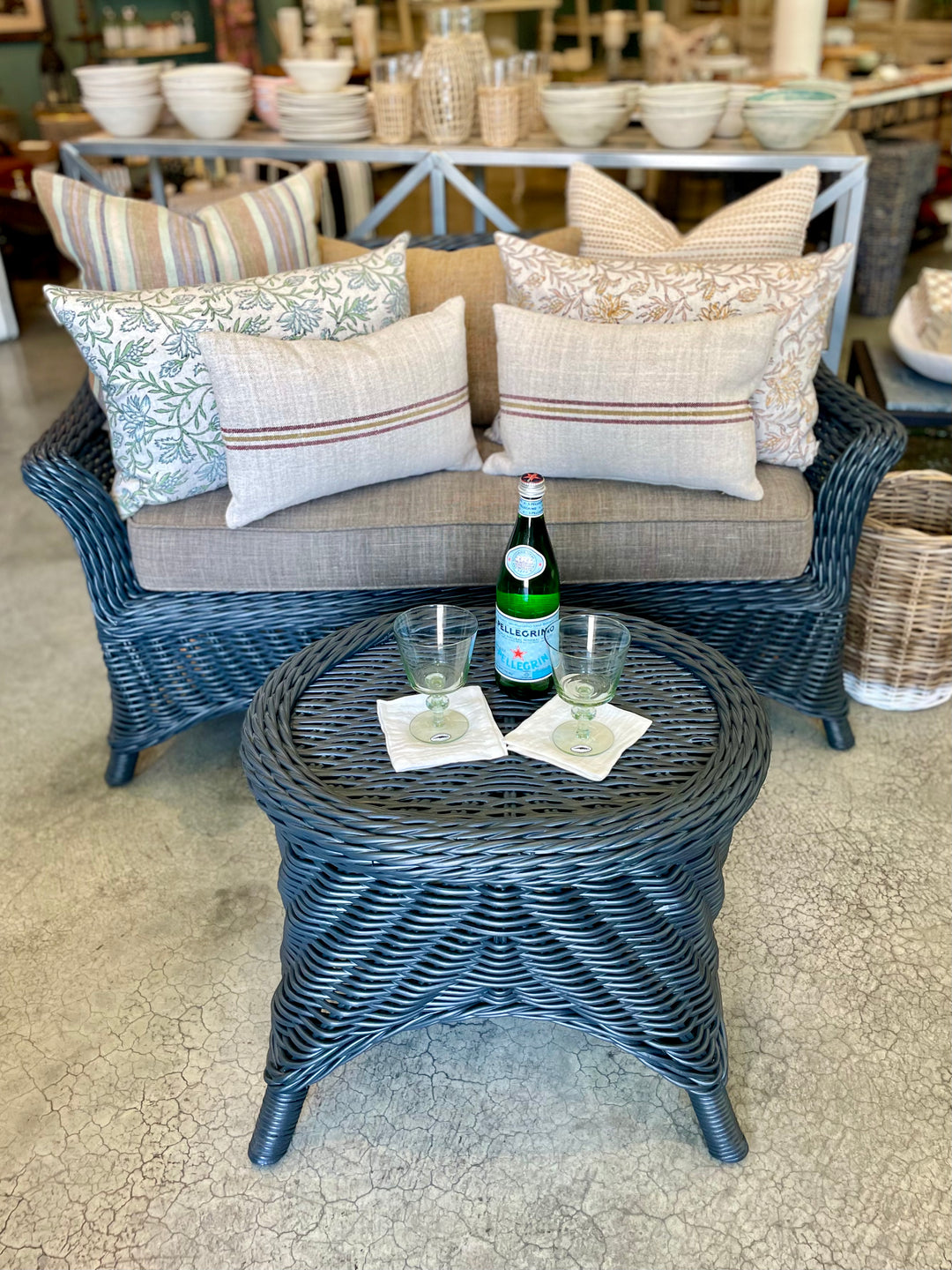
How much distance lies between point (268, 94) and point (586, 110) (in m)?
0.94

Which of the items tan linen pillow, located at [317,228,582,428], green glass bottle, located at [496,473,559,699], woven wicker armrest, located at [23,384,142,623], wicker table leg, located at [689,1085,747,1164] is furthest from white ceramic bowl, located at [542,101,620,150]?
wicker table leg, located at [689,1085,747,1164]

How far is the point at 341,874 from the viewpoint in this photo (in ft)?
4.23

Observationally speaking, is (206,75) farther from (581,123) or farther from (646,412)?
(646,412)

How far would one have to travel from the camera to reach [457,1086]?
4.81ft

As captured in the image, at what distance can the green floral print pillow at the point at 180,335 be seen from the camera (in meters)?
1.78

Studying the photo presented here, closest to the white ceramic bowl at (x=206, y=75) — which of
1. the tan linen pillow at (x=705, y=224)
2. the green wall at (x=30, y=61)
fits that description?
the tan linen pillow at (x=705, y=224)

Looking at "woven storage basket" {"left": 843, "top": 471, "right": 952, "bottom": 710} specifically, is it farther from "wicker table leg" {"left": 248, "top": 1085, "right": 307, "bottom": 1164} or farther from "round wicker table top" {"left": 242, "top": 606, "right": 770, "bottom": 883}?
"wicker table leg" {"left": 248, "top": 1085, "right": 307, "bottom": 1164}

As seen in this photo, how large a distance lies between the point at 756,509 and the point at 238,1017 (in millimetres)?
1145

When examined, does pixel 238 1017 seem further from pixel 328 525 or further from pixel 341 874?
pixel 328 525

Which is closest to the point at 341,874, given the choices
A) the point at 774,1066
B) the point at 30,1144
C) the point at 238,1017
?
the point at 238,1017

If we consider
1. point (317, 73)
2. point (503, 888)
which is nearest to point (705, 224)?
point (317, 73)

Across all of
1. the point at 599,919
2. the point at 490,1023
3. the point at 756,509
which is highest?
the point at 756,509

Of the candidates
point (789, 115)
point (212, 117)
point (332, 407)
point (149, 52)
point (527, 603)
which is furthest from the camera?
point (149, 52)

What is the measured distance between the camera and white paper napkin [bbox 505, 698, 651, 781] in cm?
133
